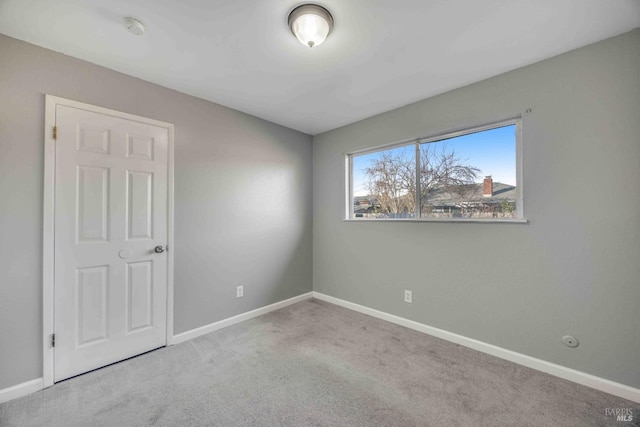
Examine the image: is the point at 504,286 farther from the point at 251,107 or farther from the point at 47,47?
the point at 47,47

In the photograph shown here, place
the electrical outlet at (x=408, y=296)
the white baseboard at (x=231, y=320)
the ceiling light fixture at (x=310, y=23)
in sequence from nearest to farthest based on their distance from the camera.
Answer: the ceiling light fixture at (x=310, y=23) → the white baseboard at (x=231, y=320) → the electrical outlet at (x=408, y=296)

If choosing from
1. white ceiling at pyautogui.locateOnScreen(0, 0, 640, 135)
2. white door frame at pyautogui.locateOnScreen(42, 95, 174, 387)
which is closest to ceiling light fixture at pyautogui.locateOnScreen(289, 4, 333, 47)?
white ceiling at pyautogui.locateOnScreen(0, 0, 640, 135)

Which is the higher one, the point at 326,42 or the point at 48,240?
the point at 326,42

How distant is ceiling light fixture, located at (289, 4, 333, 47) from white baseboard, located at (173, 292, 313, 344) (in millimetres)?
2655

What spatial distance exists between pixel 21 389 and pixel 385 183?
11.3 feet

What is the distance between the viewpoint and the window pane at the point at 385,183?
2846mm

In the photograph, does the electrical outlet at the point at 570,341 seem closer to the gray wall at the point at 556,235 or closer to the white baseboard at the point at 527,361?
the gray wall at the point at 556,235

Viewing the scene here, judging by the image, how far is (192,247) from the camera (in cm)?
251

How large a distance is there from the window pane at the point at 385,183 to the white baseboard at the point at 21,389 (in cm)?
311

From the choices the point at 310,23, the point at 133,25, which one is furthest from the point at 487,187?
the point at 133,25

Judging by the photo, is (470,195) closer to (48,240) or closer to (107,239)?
(107,239)

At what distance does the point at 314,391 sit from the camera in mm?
1751

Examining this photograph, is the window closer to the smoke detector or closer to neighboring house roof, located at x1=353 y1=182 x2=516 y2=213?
neighboring house roof, located at x1=353 y1=182 x2=516 y2=213

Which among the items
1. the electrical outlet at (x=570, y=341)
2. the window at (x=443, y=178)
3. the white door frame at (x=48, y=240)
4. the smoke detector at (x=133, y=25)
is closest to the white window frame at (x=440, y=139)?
the window at (x=443, y=178)
